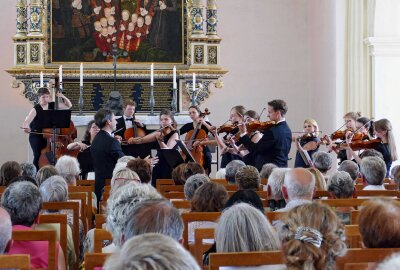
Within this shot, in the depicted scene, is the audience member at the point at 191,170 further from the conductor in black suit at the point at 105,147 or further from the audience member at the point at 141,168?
the conductor in black suit at the point at 105,147

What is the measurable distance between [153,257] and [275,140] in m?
8.43

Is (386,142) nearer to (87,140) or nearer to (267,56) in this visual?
(87,140)

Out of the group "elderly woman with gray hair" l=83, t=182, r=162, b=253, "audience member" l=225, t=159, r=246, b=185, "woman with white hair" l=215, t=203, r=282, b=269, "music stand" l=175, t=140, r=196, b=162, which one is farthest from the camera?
"music stand" l=175, t=140, r=196, b=162

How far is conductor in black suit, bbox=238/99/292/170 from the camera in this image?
10570 millimetres

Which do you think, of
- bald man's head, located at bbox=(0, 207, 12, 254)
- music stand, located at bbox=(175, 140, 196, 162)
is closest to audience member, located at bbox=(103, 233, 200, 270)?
bald man's head, located at bbox=(0, 207, 12, 254)

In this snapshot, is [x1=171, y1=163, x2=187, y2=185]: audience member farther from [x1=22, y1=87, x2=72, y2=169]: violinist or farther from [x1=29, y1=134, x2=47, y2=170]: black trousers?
[x1=29, y1=134, x2=47, y2=170]: black trousers

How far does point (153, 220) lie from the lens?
3746mm

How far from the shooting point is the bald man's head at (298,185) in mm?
6223

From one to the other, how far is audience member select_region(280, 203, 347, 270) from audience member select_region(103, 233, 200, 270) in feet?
3.42

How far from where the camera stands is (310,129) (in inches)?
512

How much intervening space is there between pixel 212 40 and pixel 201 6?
67 cm

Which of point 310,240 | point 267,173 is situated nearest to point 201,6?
Answer: point 267,173

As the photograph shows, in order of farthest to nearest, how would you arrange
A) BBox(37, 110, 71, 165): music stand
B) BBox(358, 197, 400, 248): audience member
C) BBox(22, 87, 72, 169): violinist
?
BBox(22, 87, 72, 169): violinist < BBox(37, 110, 71, 165): music stand < BBox(358, 197, 400, 248): audience member

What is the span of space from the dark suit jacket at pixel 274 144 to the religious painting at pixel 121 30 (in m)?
6.21
